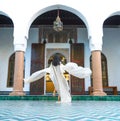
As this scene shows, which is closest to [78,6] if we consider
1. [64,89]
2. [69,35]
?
[69,35]

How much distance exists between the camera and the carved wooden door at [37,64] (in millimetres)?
10817

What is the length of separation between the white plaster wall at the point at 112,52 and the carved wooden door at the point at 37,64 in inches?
153

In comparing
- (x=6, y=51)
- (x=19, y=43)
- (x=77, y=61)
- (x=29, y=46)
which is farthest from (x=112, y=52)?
(x=6, y=51)

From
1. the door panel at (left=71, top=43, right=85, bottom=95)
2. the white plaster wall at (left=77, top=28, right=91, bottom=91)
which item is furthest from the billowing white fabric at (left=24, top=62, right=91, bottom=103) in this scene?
the white plaster wall at (left=77, top=28, right=91, bottom=91)

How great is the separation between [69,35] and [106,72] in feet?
10.6

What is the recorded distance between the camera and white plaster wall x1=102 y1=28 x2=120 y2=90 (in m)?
11.4

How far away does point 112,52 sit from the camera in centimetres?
1174

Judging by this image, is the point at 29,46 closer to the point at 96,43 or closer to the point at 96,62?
the point at 96,43

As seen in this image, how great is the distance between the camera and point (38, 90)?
10812 mm

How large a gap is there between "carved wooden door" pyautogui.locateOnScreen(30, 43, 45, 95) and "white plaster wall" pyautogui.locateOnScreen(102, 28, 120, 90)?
3.90 m

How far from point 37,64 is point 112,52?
4698 mm

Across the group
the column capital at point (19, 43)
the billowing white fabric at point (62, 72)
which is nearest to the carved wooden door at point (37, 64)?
the column capital at point (19, 43)

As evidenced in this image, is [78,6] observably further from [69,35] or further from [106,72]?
[106,72]

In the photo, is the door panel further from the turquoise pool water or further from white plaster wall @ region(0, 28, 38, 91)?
the turquoise pool water
